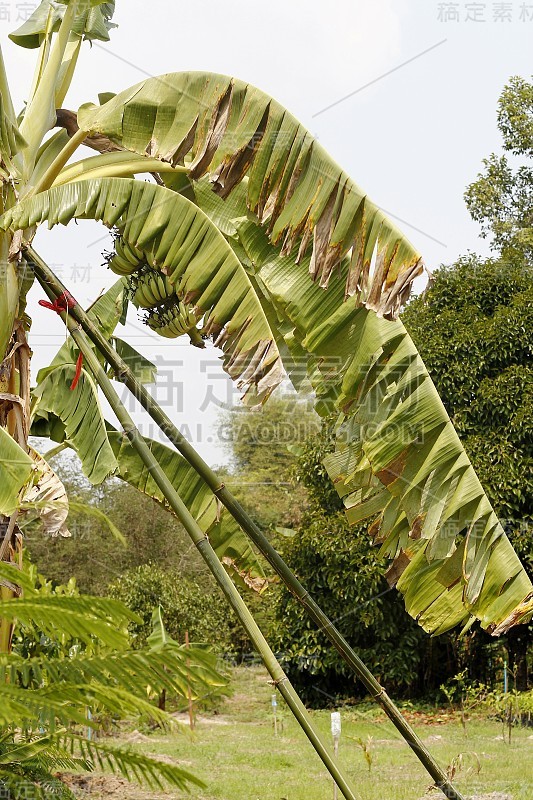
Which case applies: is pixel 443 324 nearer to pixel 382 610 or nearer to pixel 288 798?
pixel 382 610

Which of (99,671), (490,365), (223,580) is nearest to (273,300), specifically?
(223,580)

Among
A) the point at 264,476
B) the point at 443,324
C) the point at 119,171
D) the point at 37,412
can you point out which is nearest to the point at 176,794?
the point at 37,412

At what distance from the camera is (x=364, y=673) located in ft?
10.6

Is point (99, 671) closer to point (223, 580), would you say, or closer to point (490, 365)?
point (223, 580)

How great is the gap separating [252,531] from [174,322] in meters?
1.41

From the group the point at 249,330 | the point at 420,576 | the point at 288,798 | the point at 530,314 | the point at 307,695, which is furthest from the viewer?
the point at 307,695

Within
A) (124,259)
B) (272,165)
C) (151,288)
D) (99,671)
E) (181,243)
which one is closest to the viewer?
(99,671)

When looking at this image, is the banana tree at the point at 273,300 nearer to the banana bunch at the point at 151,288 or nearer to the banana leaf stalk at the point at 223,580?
the banana leaf stalk at the point at 223,580

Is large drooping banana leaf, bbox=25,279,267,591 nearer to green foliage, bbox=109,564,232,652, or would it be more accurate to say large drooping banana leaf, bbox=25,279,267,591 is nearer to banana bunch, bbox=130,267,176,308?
banana bunch, bbox=130,267,176,308

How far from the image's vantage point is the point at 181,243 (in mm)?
3312

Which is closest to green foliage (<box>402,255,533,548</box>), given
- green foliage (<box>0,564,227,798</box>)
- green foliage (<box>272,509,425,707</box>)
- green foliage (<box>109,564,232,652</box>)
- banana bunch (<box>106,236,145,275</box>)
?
green foliage (<box>272,509,425,707</box>)

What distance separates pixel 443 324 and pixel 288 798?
6529 mm

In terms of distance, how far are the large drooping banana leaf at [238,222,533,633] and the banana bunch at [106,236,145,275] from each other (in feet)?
2.24

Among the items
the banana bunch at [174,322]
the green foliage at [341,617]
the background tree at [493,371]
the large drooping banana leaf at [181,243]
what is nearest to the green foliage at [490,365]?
the background tree at [493,371]
